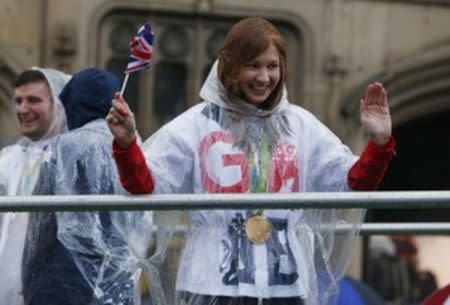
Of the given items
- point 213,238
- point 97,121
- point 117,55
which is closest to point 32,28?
point 117,55

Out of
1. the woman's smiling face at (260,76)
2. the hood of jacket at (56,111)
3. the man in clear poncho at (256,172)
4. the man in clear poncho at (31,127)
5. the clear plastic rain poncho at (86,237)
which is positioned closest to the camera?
the man in clear poncho at (256,172)

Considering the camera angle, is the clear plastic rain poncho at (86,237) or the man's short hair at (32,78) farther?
the man's short hair at (32,78)

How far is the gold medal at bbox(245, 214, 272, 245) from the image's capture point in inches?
238

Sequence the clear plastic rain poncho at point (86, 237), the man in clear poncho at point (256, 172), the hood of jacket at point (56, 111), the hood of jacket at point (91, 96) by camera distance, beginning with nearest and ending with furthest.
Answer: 1. the man in clear poncho at point (256, 172)
2. the clear plastic rain poncho at point (86, 237)
3. the hood of jacket at point (91, 96)
4. the hood of jacket at point (56, 111)

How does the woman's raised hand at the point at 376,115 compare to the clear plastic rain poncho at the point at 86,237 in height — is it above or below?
above

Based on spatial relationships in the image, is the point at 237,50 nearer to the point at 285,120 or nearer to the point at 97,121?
the point at 285,120

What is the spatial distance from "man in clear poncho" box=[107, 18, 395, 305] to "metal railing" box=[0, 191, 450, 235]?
0.09m

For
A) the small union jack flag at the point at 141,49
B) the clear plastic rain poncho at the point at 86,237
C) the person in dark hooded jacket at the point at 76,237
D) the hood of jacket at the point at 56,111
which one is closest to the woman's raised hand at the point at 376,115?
the small union jack flag at the point at 141,49

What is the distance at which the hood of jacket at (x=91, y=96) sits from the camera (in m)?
7.26

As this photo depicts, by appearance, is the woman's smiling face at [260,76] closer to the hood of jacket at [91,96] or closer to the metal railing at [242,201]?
the metal railing at [242,201]

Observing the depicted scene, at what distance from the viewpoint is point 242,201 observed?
5.83 metres

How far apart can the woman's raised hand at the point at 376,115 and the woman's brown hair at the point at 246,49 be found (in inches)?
11.8

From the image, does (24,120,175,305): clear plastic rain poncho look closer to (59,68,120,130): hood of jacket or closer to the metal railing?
(59,68,120,130): hood of jacket

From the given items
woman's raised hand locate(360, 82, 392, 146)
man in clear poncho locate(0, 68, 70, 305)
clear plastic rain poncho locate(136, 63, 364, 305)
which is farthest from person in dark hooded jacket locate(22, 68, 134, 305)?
woman's raised hand locate(360, 82, 392, 146)
